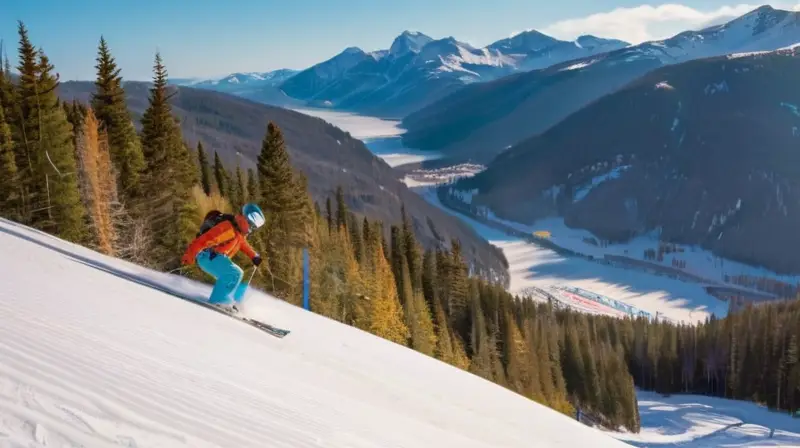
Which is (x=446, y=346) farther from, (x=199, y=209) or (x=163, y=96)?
(x=163, y=96)

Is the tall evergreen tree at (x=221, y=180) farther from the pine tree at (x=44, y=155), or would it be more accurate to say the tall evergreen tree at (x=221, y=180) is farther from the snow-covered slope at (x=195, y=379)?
the snow-covered slope at (x=195, y=379)

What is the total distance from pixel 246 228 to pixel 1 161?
22882 mm

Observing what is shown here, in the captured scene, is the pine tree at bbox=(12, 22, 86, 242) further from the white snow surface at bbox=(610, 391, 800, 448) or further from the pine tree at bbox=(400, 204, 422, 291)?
the white snow surface at bbox=(610, 391, 800, 448)

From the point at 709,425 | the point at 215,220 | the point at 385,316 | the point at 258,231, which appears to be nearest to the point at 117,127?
the point at 258,231

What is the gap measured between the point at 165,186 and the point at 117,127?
6516 mm

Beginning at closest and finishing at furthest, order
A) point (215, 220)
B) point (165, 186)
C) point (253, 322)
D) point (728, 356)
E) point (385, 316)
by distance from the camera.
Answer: point (253, 322) < point (215, 220) < point (165, 186) < point (385, 316) < point (728, 356)

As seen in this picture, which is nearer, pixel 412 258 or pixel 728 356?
pixel 412 258

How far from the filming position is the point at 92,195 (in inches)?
1230

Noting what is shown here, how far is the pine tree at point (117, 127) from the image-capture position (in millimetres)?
34469

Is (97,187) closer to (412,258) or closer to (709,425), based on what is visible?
(412,258)

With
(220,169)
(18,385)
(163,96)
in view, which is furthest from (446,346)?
(18,385)

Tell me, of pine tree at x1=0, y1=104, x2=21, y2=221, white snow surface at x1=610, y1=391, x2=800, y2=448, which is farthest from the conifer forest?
white snow surface at x1=610, y1=391, x2=800, y2=448

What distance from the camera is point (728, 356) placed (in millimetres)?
102312

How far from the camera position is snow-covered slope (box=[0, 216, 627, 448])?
5699 millimetres
